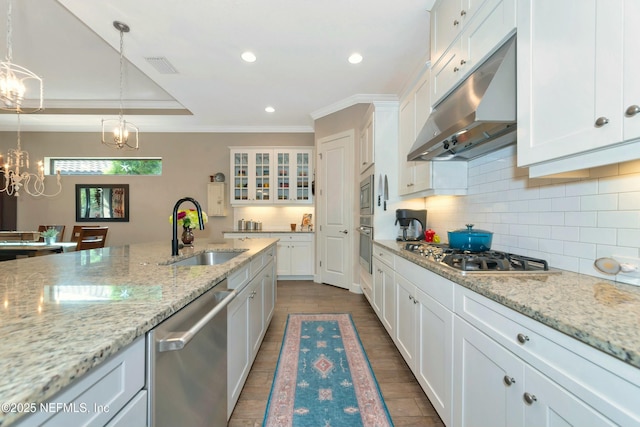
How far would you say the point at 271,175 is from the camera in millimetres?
5098

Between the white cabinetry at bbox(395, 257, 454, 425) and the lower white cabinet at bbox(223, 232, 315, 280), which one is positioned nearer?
the white cabinetry at bbox(395, 257, 454, 425)

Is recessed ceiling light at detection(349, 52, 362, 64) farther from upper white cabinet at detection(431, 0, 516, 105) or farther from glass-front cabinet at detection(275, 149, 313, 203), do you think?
glass-front cabinet at detection(275, 149, 313, 203)

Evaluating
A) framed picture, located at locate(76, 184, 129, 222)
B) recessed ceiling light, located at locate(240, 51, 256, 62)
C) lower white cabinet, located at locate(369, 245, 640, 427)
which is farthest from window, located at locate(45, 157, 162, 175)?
lower white cabinet, located at locate(369, 245, 640, 427)

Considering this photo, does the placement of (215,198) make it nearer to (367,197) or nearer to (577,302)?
(367,197)

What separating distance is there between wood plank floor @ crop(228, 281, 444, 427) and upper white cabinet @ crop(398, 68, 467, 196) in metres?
1.38

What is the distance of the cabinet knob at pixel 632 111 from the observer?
714 mm

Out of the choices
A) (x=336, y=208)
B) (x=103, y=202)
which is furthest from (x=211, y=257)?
(x=103, y=202)

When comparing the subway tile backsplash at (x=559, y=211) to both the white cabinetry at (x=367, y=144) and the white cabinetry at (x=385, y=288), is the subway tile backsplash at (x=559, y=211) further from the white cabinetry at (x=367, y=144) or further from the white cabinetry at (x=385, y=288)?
the white cabinetry at (x=367, y=144)


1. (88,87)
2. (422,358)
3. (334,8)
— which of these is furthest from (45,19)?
(422,358)

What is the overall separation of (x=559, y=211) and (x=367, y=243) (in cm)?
199

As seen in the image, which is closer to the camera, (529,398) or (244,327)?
(529,398)

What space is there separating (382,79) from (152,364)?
3.65 metres

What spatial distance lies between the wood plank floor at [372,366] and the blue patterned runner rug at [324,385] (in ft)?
0.20

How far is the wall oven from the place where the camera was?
3.02 metres
